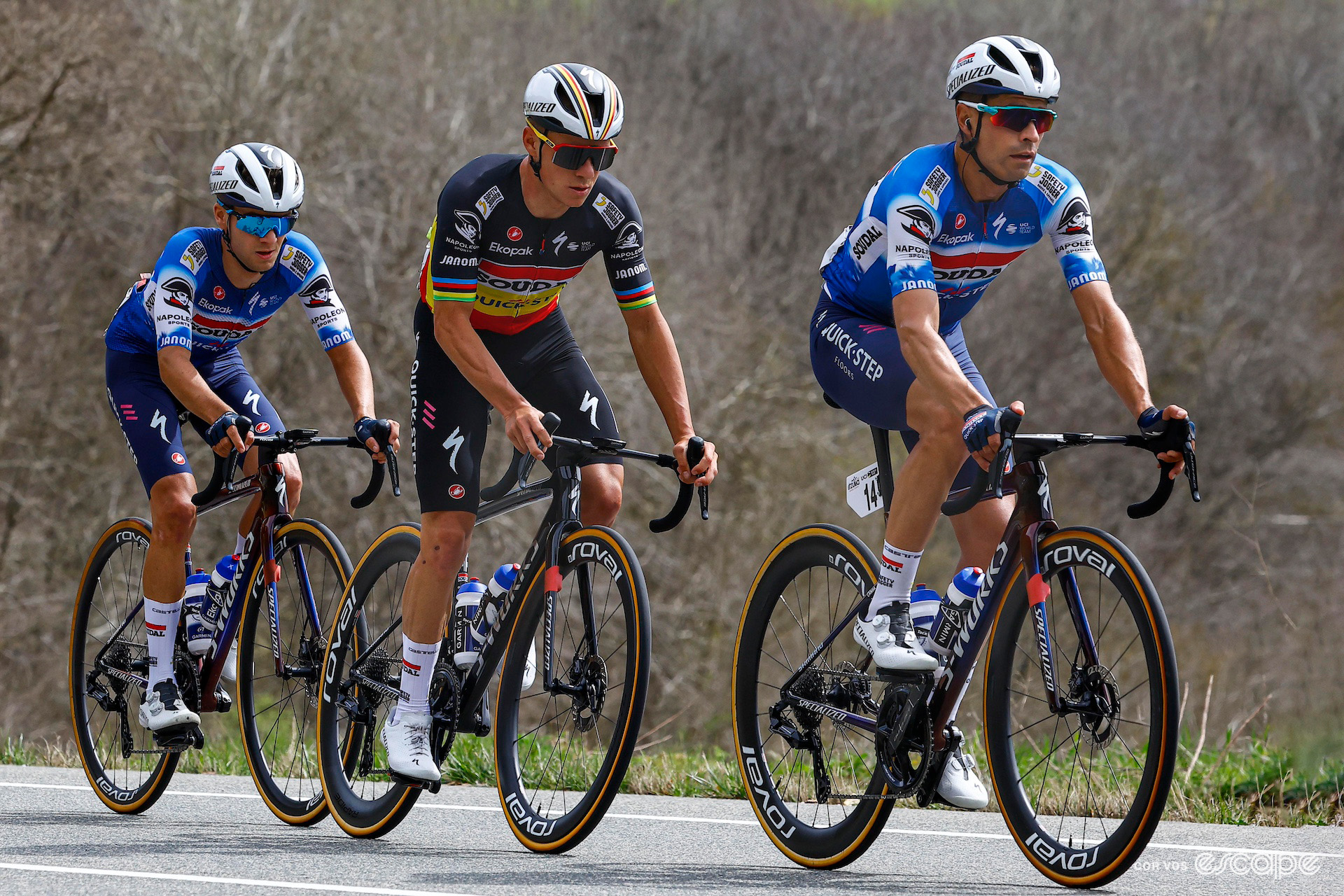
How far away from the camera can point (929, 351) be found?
460 centimetres

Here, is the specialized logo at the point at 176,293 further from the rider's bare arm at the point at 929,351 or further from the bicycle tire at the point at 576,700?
the rider's bare arm at the point at 929,351

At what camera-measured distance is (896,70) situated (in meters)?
44.1

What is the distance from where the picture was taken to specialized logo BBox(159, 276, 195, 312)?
6.39 metres

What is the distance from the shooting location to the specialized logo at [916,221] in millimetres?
4832

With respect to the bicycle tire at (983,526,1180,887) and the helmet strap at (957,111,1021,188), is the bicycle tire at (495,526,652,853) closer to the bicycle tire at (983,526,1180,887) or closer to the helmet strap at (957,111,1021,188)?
the bicycle tire at (983,526,1180,887)

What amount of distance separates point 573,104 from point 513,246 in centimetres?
53

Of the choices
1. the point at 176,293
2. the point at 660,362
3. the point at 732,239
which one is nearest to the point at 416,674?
the point at 660,362

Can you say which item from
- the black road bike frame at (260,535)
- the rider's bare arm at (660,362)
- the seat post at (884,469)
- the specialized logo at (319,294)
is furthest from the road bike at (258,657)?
the seat post at (884,469)

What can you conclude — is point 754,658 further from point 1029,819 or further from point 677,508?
point 1029,819

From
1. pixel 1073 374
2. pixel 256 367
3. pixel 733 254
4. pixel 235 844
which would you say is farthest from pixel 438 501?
pixel 1073 374

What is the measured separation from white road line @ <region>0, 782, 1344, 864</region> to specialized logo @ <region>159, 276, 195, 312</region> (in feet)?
6.88

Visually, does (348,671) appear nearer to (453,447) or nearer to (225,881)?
(453,447)

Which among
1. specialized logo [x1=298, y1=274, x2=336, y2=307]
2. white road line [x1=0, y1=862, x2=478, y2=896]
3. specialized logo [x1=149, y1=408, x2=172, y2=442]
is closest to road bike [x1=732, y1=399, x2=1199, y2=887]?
white road line [x1=0, y1=862, x2=478, y2=896]

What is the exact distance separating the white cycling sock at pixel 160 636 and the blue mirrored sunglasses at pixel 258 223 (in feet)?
4.94
